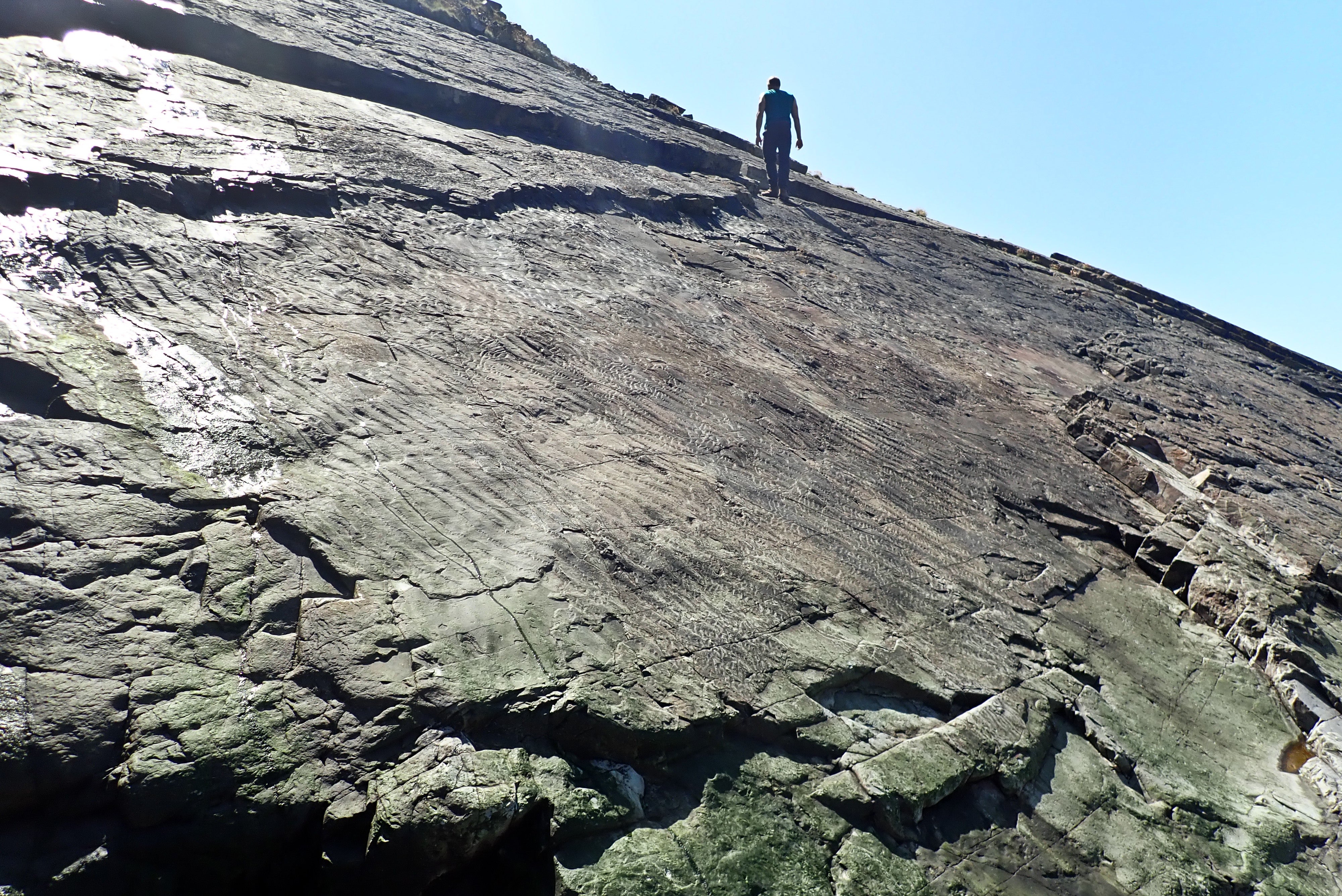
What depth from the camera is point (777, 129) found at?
1094 centimetres

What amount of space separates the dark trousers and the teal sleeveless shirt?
0.16 feet

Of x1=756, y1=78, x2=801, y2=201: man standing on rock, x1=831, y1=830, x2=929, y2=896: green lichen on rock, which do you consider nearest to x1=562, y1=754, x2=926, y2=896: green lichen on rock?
x1=831, y1=830, x2=929, y2=896: green lichen on rock

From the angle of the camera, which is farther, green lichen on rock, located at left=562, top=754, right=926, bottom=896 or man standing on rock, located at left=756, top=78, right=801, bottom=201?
man standing on rock, located at left=756, top=78, right=801, bottom=201

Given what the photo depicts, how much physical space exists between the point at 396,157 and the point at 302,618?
16.9 ft

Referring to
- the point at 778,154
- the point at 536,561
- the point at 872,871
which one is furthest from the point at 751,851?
the point at 778,154

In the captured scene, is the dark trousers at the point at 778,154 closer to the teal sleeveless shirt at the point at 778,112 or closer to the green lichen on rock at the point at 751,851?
the teal sleeveless shirt at the point at 778,112

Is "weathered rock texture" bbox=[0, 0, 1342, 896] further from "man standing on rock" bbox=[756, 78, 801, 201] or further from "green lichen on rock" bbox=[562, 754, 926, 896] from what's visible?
"man standing on rock" bbox=[756, 78, 801, 201]

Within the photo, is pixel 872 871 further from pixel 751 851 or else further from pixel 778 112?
pixel 778 112

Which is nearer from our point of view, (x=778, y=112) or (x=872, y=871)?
(x=872, y=871)

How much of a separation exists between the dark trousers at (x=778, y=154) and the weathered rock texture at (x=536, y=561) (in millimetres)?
3612

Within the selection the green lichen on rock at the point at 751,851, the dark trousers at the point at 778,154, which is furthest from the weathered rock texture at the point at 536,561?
the dark trousers at the point at 778,154

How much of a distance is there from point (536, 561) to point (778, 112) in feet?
29.2

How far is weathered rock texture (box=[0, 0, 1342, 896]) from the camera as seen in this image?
2.75m

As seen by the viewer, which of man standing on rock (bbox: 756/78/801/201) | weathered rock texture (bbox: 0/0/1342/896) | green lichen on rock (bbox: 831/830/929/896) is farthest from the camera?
man standing on rock (bbox: 756/78/801/201)
